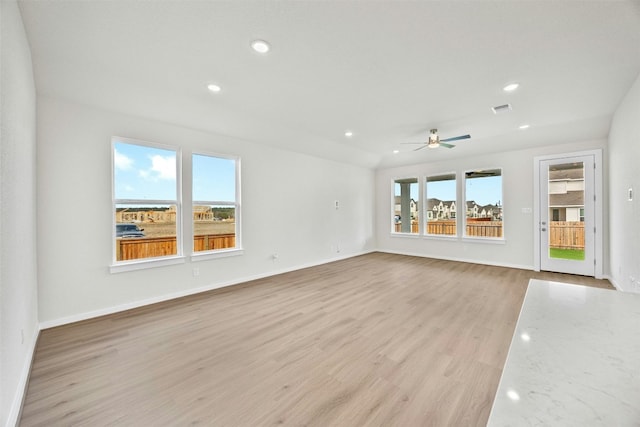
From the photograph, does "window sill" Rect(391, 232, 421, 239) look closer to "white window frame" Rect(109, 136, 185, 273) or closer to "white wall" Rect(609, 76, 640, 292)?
"white wall" Rect(609, 76, 640, 292)

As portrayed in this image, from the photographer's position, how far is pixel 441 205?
6.99 metres

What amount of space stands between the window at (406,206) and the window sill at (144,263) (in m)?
5.92

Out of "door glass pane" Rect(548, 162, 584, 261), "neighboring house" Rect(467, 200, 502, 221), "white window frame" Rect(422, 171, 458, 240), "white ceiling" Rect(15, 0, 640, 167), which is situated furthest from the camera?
"white window frame" Rect(422, 171, 458, 240)

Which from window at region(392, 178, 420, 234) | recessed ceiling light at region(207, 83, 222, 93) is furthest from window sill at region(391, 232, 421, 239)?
→ recessed ceiling light at region(207, 83, 222, 93)

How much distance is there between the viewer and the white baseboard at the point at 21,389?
5.27ft

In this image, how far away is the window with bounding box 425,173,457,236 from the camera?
6773mm

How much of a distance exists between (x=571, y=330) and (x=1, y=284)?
2697mm

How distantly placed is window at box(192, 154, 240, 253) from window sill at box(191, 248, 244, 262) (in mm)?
118

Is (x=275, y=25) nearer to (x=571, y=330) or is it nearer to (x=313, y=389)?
(x=571, y=330)

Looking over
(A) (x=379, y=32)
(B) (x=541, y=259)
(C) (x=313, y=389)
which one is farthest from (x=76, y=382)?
(B) (x=541, y=259)

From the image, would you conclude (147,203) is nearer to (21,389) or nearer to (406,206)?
(21,389)

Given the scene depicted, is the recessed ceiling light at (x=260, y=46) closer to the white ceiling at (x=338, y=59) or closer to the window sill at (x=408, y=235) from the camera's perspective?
the white ceiling at (x=338, y=59)

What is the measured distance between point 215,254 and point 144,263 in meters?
1.02

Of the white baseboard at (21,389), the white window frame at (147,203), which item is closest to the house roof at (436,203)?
the white window frame at (147,203)
